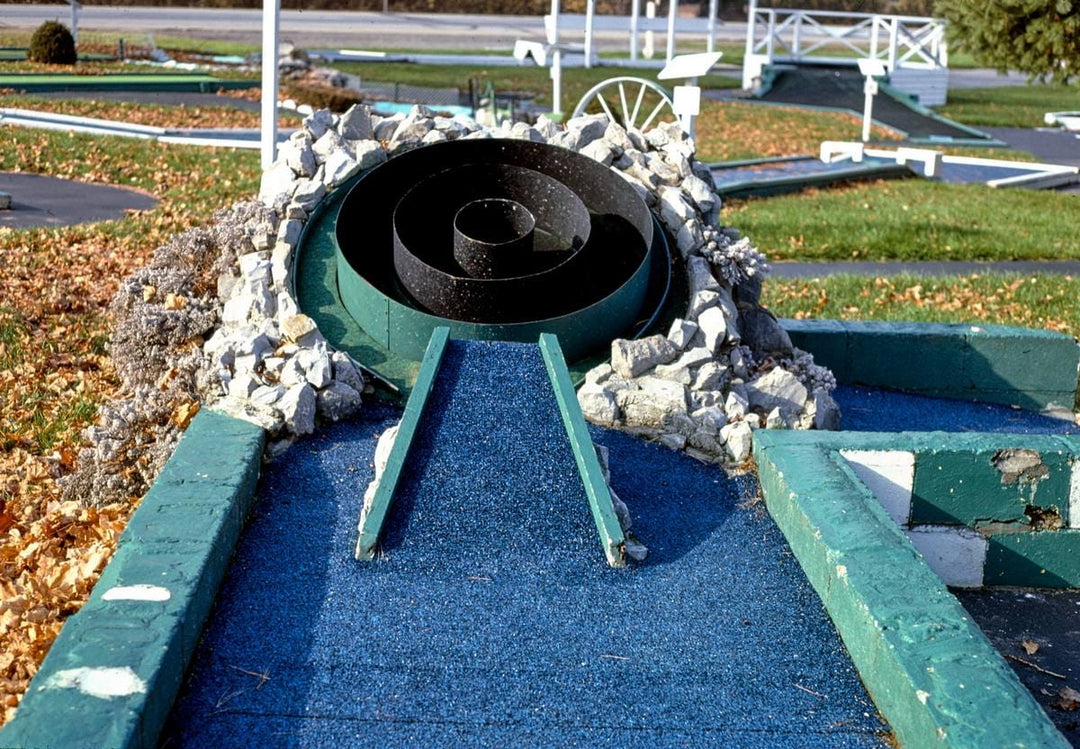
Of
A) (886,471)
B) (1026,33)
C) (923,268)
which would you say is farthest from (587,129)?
(1026,33)

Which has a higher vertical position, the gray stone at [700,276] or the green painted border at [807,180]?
the gray stone at [700,276]

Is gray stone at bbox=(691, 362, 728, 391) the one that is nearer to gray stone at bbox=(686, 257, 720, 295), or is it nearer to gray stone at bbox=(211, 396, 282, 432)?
gray stone at bbox=(686, 257, 720, 295)

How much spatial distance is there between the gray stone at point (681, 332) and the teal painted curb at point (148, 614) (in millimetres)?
2085

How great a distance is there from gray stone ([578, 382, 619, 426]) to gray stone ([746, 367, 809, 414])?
0.74 m

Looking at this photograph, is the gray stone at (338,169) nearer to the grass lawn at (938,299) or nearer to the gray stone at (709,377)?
the gray stone at (709,377)

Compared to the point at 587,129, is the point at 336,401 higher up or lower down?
lower down

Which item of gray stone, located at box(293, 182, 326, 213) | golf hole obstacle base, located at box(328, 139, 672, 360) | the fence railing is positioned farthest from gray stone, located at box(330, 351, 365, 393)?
the fence railing

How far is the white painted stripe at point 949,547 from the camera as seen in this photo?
5145mm

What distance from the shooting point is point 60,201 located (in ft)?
39.4

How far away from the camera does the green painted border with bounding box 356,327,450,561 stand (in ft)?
14.8

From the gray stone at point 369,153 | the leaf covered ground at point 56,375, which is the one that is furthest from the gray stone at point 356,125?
the leaf covered ground at point 56,375

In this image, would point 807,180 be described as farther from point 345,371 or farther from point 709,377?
point 345,371

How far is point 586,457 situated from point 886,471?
4.07 feet

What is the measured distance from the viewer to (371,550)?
14.8 feet
